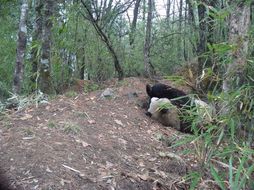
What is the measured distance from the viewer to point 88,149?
11.3 ft

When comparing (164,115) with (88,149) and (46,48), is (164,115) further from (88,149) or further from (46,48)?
(46,48)

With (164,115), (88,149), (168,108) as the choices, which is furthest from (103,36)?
(88,149)

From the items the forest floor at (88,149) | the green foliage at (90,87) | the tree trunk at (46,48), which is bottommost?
the forest floor at (88,149)

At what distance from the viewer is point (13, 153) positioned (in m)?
3.18

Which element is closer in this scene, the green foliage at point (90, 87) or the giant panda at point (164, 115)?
the giant panda at point (164, 115)

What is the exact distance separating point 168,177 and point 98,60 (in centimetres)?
398

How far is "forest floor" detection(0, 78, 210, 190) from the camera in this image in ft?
9.74

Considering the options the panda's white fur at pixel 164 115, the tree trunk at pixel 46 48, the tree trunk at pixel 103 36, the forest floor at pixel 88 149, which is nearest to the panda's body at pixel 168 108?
the panda's white fur at pixel 164 115

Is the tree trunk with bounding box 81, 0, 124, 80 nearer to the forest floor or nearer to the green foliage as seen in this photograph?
the green foliage

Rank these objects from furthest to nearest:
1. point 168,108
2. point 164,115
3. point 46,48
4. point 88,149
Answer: point 46,48, point 164,115, point 168,108, point 88,149

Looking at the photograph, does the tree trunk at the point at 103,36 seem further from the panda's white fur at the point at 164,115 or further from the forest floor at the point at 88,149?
the panda's white fur at the point at 164,115

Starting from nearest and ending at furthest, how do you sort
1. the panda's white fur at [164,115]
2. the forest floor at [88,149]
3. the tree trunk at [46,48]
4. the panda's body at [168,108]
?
the forest floor at [88,149], the panda's body at [168,108], the panda's white fur at [164,115], the tree trunk at [46,48]

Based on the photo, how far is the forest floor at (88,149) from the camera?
297 cm

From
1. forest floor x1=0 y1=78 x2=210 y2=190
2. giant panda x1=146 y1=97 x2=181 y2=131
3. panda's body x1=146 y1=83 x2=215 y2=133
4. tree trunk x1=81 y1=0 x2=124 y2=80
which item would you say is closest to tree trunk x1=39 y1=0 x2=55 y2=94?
forest floor x1=0 y1=78 x2=210 y2=190
